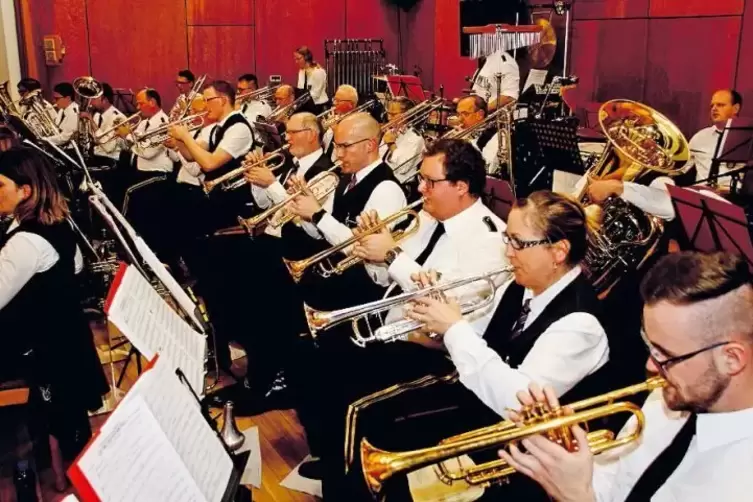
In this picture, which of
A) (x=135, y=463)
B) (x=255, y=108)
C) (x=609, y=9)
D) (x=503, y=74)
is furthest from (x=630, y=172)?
(x=255, y=108)

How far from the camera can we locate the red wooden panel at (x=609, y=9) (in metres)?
9.11

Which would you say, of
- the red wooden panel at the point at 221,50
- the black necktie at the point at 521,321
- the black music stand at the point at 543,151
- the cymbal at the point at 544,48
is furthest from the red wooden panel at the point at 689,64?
the red wooden panel at the point at 221,50

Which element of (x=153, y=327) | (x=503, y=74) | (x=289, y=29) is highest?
(x=289, y=29)

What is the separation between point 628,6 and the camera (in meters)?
9.26

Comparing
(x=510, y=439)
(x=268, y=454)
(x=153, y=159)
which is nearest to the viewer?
(x=510, y=439)

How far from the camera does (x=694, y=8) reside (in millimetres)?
8398

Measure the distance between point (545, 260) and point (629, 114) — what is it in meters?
2.49

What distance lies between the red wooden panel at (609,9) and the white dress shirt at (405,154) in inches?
153

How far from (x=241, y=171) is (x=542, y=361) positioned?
3.78 m

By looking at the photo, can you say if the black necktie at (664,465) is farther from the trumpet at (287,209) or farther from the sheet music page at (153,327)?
the trumpet at (287,209)

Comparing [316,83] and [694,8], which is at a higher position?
[694,8]

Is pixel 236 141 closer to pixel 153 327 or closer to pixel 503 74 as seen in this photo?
pixel 153 327

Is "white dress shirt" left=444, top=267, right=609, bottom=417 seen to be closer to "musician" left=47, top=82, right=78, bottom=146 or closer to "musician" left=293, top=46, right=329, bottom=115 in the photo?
"musician" left=47, top=82, right=78, bottom=146

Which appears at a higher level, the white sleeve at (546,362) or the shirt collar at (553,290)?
the shirt collar at (553,290)
